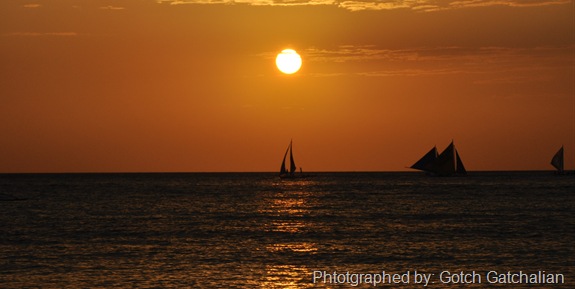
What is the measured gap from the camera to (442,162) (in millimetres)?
191000

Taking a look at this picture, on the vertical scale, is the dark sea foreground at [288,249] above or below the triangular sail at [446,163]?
below

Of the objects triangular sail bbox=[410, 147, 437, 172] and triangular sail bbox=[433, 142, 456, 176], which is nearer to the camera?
triangular sail bbox=[433, 142, 456, 176]

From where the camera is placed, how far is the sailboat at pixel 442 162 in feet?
616

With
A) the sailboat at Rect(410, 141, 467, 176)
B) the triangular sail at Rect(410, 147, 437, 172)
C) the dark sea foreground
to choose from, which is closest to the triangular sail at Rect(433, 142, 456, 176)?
the sailboat at Rect(410, 141, 467, 176)

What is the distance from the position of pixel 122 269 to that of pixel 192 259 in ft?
17.5

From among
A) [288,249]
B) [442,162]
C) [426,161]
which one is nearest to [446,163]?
[442,162]

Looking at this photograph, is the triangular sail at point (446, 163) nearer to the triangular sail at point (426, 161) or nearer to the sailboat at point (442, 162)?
the sailboat at point (442, 162)

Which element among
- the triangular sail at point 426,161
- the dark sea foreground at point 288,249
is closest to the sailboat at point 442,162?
the triangular sail at point 426,161

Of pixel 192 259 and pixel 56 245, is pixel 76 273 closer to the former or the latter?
pixel 192 259

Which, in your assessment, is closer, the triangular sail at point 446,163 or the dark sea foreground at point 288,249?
the dark sea foreground at point 288,249

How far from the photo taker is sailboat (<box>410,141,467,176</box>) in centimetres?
18788

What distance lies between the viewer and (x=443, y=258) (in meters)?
46.0

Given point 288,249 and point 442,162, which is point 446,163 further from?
point 288,249

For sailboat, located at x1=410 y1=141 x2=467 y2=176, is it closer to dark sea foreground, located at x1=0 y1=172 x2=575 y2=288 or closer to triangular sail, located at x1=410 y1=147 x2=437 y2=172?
triangular sail, located at x1=410 y1=147 x2=437 y2=172
